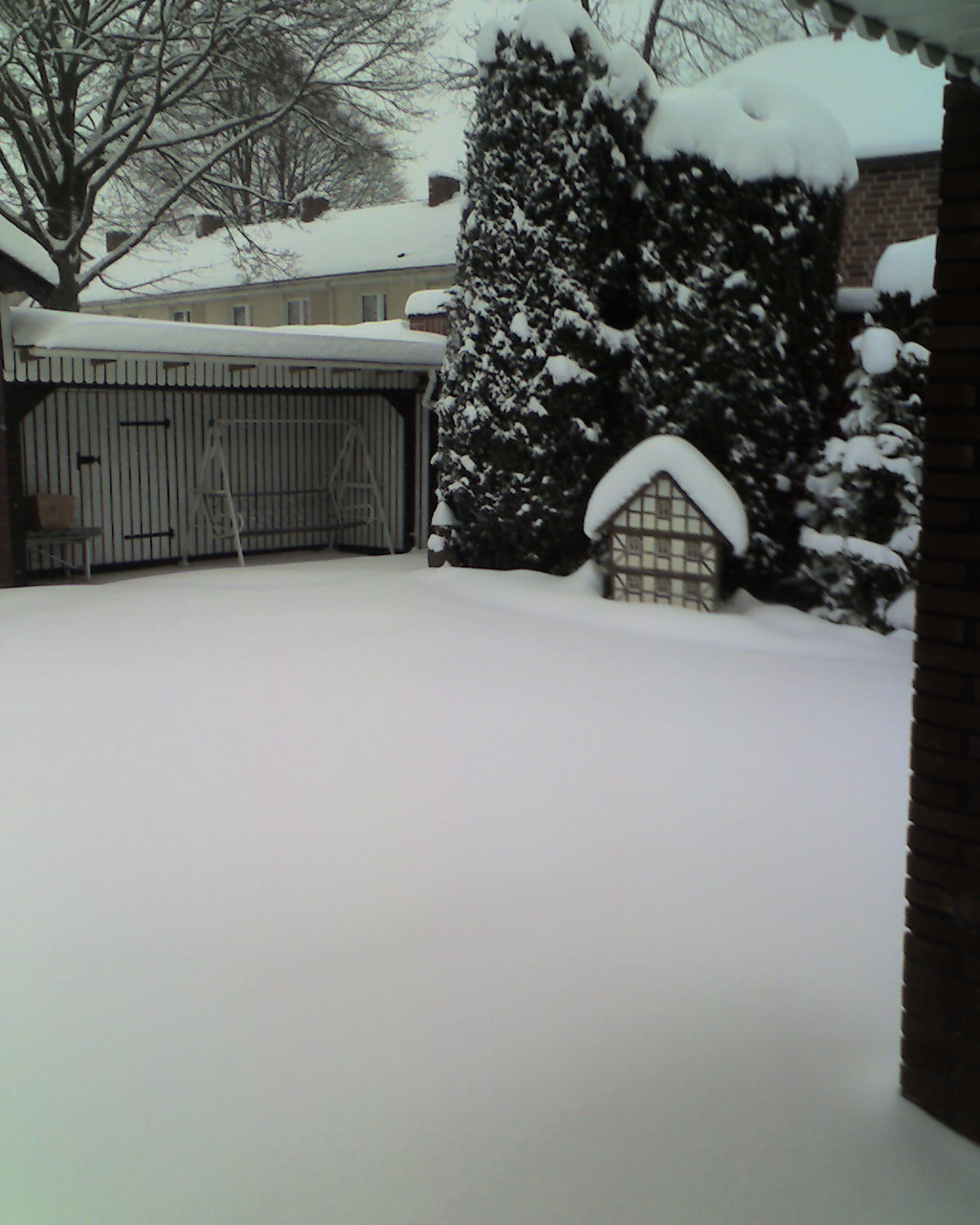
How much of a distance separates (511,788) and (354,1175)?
2.80 metres

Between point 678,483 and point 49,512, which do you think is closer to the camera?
point 678,483

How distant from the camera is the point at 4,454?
1113cm

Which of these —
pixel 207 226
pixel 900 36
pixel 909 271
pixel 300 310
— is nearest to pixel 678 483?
pixel 909 271

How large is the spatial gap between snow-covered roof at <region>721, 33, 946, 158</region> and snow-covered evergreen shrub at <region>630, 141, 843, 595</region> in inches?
219

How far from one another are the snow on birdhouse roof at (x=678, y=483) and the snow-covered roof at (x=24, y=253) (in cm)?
564

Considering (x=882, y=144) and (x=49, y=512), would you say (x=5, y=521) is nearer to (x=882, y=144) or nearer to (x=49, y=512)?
(x=49, y=512)

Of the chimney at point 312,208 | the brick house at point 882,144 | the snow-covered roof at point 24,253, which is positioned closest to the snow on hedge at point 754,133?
the brick house at point 882,144

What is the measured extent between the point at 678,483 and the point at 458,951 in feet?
19.9

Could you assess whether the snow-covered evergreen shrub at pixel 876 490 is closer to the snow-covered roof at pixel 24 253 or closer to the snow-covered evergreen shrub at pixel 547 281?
the snow-covered evergreen shrub at pixel 547 281

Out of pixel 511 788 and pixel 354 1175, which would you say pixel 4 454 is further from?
pixel 354 1175

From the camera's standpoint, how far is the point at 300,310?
28.1 metres

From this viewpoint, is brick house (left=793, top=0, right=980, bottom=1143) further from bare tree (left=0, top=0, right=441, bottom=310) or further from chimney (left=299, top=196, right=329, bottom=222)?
chimney (left=299, top=196, right=329, bottom=222)

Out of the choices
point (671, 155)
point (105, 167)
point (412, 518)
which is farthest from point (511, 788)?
point (105, 167)

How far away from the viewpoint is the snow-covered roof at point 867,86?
1496cm
